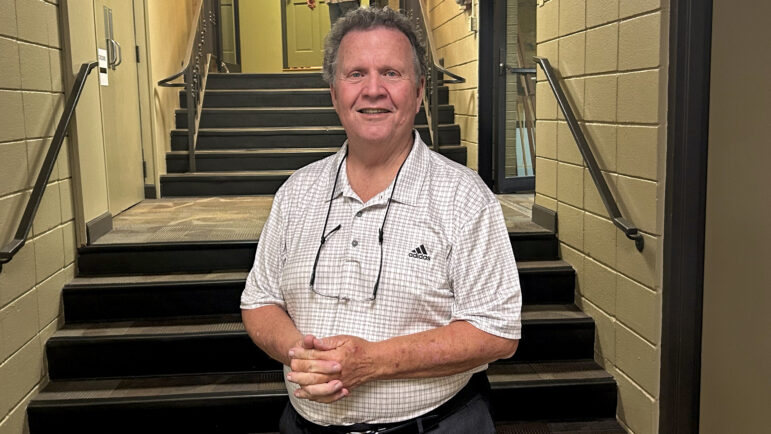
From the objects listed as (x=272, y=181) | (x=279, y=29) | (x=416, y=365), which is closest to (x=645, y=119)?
(x=416, y=365)

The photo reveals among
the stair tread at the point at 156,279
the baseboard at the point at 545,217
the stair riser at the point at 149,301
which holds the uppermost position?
the baseboard at the point at 545,217

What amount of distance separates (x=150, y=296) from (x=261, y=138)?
2.84 meters

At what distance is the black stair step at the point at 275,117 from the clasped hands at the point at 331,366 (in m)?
5.07

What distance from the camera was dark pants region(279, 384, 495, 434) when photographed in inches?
52.2

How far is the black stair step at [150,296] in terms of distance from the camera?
3154 mm

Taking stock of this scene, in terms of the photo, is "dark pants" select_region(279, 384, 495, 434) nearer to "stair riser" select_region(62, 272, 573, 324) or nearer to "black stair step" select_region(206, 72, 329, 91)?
"stair riser" select_region(62, 272, 573, 324)

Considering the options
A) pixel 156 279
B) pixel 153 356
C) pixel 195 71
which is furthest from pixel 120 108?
pixel 153 356

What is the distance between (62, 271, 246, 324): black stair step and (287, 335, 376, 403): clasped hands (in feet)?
6.85

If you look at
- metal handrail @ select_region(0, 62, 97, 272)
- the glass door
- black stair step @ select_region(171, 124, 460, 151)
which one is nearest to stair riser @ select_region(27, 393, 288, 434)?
metal handrail @ select_region(0, 62, 97, 272)

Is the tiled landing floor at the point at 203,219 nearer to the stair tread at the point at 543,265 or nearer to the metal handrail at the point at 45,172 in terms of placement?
the stair tread at the point at 543,265

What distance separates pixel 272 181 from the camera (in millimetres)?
5242

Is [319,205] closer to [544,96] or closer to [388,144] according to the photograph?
[388,144]

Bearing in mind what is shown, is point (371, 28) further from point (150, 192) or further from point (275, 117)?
point (275, 117)

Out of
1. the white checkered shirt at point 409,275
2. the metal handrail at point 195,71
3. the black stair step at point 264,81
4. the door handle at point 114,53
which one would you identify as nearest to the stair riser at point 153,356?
the white checkered shirt at point 409,275
